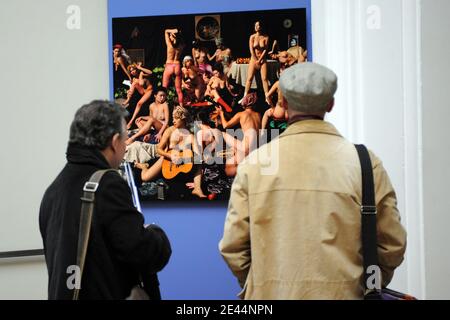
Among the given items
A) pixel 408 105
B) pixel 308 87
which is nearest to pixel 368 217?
pixel 308 87

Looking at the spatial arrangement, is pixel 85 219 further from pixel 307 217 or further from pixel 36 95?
pixel 36 95

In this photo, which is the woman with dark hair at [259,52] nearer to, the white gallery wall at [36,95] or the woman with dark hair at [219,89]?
the woman with dark hair at [219,89]

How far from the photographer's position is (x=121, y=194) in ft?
7.36

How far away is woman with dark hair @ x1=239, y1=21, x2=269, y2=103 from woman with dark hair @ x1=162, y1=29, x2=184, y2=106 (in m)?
0.51

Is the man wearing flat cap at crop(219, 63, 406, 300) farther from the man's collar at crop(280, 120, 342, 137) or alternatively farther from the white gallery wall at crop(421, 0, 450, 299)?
the white gallery wall at crop(421, 0, 450, 299)

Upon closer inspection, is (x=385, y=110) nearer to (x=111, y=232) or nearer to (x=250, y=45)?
(x=250, y=45)

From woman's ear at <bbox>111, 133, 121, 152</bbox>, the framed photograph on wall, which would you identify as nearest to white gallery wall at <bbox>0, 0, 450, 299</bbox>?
the framed photograph on wall

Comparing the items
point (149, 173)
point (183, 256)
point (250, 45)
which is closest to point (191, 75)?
point (250, 45)

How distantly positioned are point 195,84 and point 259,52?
1.68 ft

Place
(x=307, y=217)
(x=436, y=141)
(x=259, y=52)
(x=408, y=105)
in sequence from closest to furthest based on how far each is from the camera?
(x=307, y=217) < (x=436, y=141) < (x=408, y=105) < (x=259, y=52)

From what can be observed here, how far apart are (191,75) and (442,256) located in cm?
208

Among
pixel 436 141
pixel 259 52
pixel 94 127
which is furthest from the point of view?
pixel 259 52

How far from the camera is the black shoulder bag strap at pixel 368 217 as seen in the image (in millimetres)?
2131

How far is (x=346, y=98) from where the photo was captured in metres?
3.76
